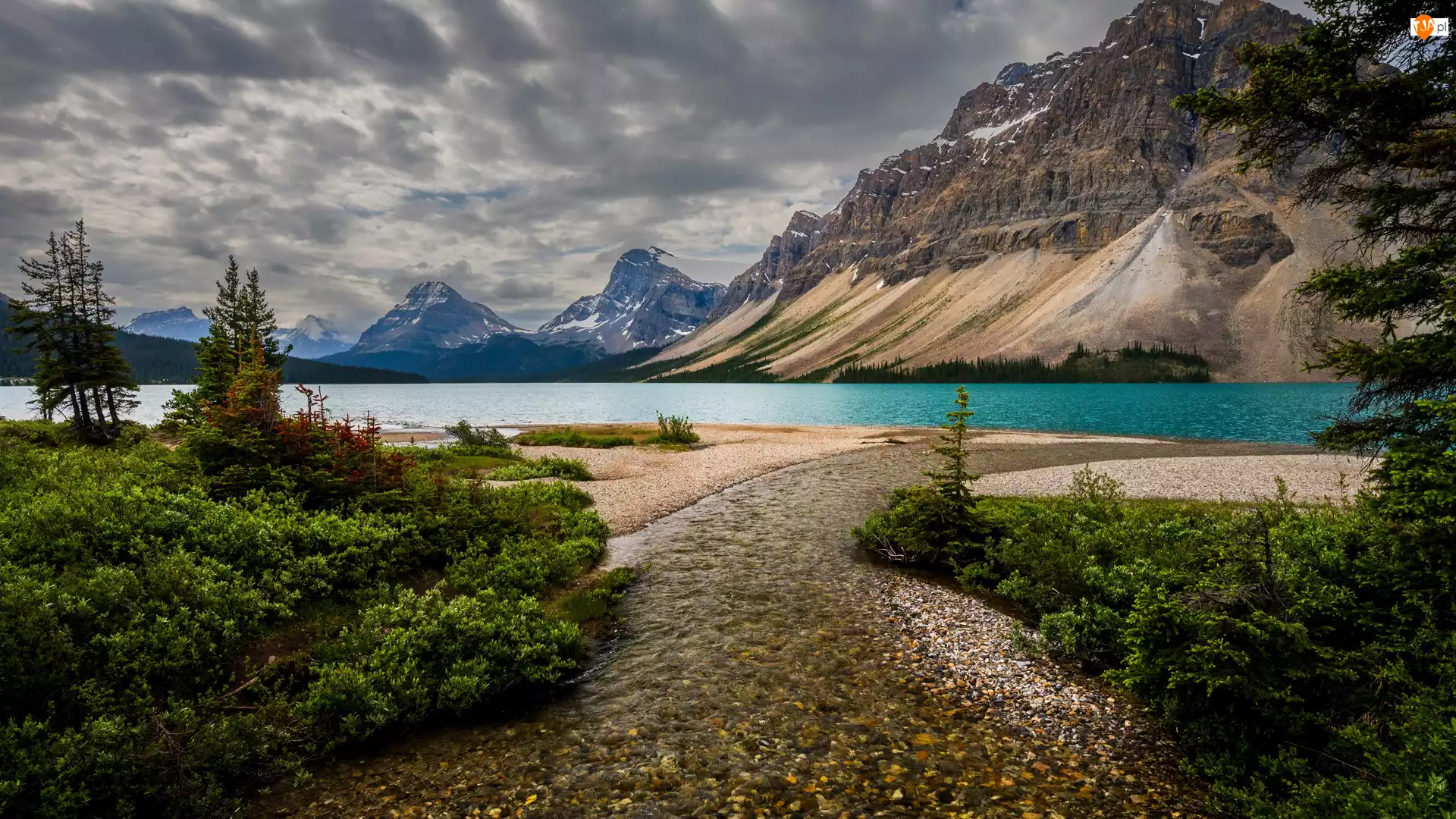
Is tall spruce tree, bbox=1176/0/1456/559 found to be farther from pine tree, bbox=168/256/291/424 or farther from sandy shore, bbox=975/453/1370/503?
pine tree, bbox=168/256/291/424

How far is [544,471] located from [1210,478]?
34449 millimetres

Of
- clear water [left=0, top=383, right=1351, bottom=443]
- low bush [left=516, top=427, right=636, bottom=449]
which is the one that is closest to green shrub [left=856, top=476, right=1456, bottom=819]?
low bush [left=516, top=427, right=636, bottom=449]

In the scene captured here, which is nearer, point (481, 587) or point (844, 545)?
point (481, 587)

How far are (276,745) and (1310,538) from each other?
51.7 feet

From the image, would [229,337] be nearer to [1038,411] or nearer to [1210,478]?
[1210,478]

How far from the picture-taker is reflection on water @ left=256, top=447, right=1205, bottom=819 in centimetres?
753

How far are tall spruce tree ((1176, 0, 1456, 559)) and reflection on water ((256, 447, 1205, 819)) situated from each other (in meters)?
5.67

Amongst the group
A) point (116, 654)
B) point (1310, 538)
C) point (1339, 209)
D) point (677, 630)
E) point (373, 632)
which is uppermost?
point (1339, 209)

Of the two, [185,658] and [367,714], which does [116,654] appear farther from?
[367,714]

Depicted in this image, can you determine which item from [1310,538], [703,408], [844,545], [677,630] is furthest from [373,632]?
[703,408]

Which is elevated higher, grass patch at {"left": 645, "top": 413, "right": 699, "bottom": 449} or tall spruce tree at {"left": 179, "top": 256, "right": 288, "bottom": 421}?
tall spruce tree at {"left": 179, "top": 256, "right": 288, "bottom": 421}

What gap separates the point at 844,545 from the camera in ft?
64.3

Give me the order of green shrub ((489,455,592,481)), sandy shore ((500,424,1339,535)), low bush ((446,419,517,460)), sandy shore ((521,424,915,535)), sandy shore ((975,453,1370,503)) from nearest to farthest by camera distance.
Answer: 1. sandy shore ((975,453,1370,503))
2. sandy shore ((521,424,915,535))
3. sandy shore ((500,424,1339,535))
4. green shrub ((489,455,592,481))
5. low bush ((446,419,517,460))
